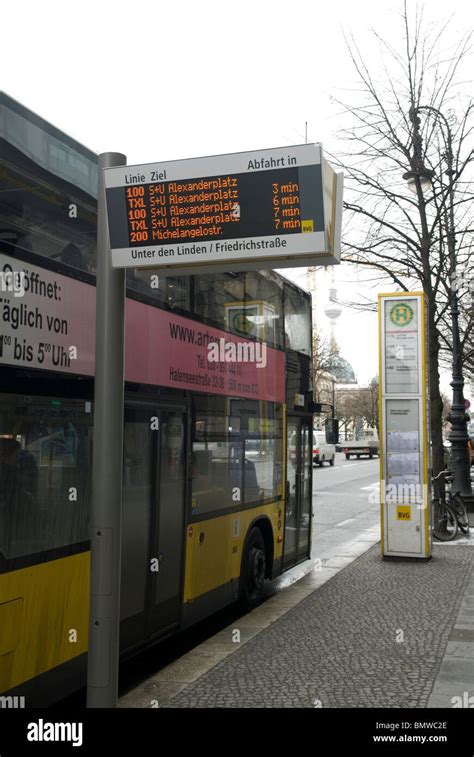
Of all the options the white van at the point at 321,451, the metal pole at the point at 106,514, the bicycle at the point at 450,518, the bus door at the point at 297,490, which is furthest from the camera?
the white van at the point at 321,451

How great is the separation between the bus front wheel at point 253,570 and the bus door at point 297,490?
915mm

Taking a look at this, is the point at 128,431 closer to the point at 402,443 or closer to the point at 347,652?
the point at 347,652

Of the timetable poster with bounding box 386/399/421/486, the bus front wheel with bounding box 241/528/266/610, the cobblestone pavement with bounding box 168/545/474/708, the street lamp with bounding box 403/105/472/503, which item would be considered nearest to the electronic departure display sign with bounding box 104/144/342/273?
the cobblestone pavement with bounding box 168/545/474/708

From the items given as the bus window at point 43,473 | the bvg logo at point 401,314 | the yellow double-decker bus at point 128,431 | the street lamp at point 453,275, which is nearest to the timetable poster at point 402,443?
the bvg logo at point 401,314

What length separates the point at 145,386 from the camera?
5824mm

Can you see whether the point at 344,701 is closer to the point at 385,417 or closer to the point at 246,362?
the point at 246,362

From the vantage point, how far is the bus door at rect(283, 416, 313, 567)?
31.1ft

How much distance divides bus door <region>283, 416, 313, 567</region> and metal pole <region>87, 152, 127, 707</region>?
575 cm

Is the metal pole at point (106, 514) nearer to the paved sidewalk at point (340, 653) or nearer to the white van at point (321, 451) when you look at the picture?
the paved sidewalk at point (340, 653)

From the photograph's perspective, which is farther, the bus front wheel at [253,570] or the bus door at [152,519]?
the bus front wheel at [253,570]

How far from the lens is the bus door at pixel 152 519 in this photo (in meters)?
5.60

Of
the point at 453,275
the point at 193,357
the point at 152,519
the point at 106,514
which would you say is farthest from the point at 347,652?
the point at 453,275

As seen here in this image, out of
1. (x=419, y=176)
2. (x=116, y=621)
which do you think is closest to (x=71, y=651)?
(x=116, y=621)

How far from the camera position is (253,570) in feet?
26.9
